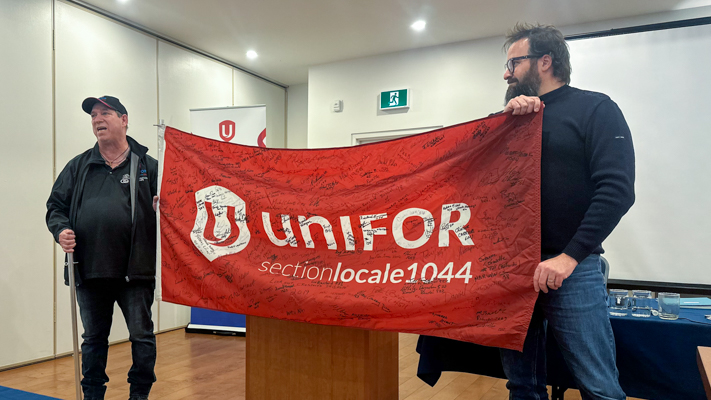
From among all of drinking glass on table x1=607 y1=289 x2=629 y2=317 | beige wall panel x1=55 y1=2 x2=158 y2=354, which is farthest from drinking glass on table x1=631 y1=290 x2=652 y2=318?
beige wall panel x1=55 y1=2 x2=158 y2=354

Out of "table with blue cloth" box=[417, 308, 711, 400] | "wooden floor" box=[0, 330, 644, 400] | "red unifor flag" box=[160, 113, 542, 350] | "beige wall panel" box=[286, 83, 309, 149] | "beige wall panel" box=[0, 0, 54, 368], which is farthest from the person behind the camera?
"beige wall panel" box=[286, 83, 309, 149]

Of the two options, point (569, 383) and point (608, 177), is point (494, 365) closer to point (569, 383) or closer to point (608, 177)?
point (569, 383)

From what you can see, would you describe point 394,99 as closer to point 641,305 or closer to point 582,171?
point 641,305

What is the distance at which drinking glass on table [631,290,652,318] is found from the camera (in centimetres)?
196

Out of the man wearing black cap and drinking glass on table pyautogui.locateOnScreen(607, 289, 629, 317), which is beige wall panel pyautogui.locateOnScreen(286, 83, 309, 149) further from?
drinking glass on table pyautogui.locateOnScreen(607, 289, 629, 317)

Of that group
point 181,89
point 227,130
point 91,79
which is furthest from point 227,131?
point 91,79

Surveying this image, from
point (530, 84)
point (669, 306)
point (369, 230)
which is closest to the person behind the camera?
point (530, 84)

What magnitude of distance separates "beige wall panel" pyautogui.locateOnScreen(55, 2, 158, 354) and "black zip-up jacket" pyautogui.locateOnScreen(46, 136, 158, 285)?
1774mm

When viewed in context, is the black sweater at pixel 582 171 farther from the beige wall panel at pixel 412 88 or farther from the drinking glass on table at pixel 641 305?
the beige wall panel at pixel 412 88

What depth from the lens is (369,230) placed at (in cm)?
A: 175

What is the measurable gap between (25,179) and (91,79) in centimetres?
99

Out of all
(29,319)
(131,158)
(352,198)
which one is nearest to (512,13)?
(352,198)

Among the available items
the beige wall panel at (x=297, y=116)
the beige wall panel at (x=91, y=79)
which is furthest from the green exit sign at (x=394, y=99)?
the beige wall panel at (x=91, y=79)

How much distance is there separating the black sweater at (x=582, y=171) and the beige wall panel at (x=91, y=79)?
3624 millimetres
